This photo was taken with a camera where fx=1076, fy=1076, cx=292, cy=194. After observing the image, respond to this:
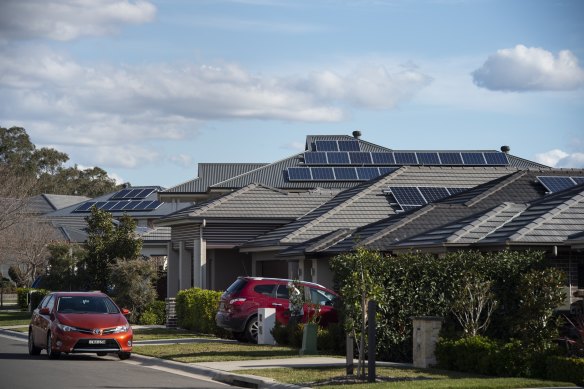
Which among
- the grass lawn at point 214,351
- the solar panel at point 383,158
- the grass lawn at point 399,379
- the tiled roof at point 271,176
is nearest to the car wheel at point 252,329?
the grass lawn at point 214,351

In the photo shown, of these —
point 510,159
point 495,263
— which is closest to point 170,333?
point 495,263

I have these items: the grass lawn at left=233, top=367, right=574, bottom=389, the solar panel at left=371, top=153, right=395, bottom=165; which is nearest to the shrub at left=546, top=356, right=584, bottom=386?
the grass lawn at left=233, top=367, right=574, bottom=389

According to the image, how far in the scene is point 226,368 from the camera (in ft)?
71.1

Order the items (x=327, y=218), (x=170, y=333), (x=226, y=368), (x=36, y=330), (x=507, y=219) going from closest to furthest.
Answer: (x=226, y=368) < (x=36, y=330) < (x=507, y=219) < (x=170, y=333) < (x=327, y=218)

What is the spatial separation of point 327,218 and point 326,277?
4.83m

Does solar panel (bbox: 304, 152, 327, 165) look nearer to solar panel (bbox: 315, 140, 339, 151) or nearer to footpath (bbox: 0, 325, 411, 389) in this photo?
solar panel (bbox: 315, 140, 339, 151)

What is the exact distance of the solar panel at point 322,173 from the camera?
175 feet

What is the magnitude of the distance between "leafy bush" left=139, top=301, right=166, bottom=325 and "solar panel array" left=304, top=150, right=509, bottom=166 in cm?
1749

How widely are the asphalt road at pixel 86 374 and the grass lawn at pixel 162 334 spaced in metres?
5.74

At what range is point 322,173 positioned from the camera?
5388 centimetres

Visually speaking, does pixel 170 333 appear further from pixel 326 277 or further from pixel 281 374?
pixel 281 374

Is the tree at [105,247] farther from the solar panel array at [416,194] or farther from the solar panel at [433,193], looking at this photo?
the solar panel at [433,193]

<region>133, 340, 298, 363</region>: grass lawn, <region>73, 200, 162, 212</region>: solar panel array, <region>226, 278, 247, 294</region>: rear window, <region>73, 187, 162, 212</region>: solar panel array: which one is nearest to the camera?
<region>133, 340, 298, 363</region>: grass lawn

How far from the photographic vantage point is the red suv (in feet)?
91.5
